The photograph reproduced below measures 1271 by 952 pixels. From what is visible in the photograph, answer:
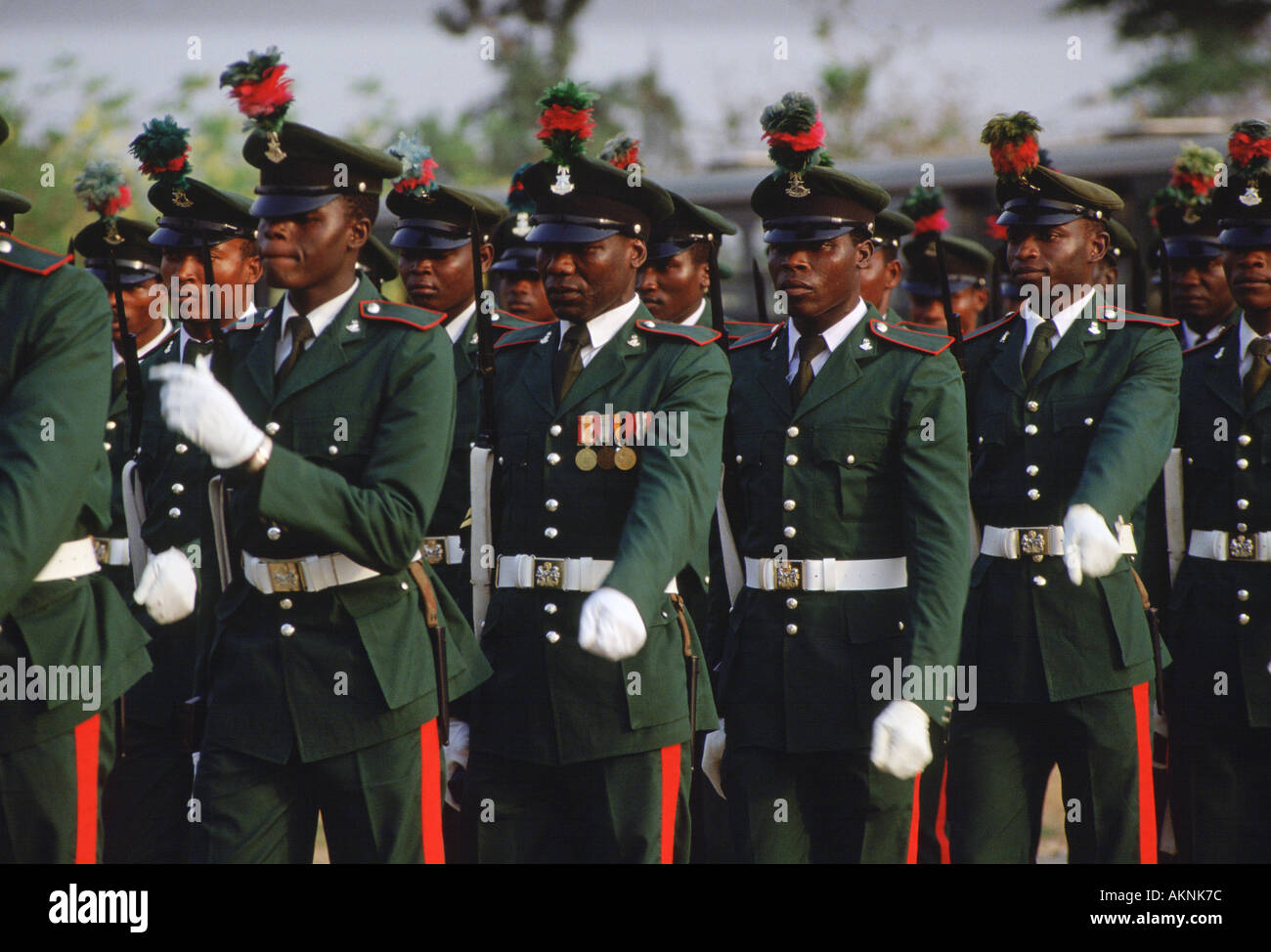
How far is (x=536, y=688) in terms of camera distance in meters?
4.61

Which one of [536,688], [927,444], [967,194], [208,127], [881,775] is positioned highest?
[208,127]

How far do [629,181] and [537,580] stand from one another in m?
1.14

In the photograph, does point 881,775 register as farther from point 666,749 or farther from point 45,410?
point 45,410

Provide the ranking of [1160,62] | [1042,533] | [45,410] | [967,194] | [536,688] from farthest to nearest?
[1160,62]
[967,194]
[1042,533]
[536,688]
[45,410]

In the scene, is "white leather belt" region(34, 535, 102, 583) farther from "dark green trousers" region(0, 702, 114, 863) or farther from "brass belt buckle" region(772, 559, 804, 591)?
"brass belt buckle" region(772, 559, 804, 591)

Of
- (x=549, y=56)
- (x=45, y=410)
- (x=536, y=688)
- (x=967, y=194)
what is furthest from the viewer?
(x=549, y=56)

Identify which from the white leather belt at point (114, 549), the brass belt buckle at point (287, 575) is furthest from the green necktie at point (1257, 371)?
the white leather belt at point (114, 549)

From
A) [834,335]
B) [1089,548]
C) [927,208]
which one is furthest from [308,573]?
[927,208]

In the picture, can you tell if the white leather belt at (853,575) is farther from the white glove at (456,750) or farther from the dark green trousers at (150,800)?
the dark green trousers at (150,800)

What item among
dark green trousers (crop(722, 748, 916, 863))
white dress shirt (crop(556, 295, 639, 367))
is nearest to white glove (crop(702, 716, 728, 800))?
dark green trousers (crop(722, 748, 916, 863))

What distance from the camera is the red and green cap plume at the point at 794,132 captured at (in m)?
5.04

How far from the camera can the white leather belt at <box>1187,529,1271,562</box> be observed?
590cm

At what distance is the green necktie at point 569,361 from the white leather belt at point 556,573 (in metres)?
0.45

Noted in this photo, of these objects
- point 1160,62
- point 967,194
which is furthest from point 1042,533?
point 1160,62
